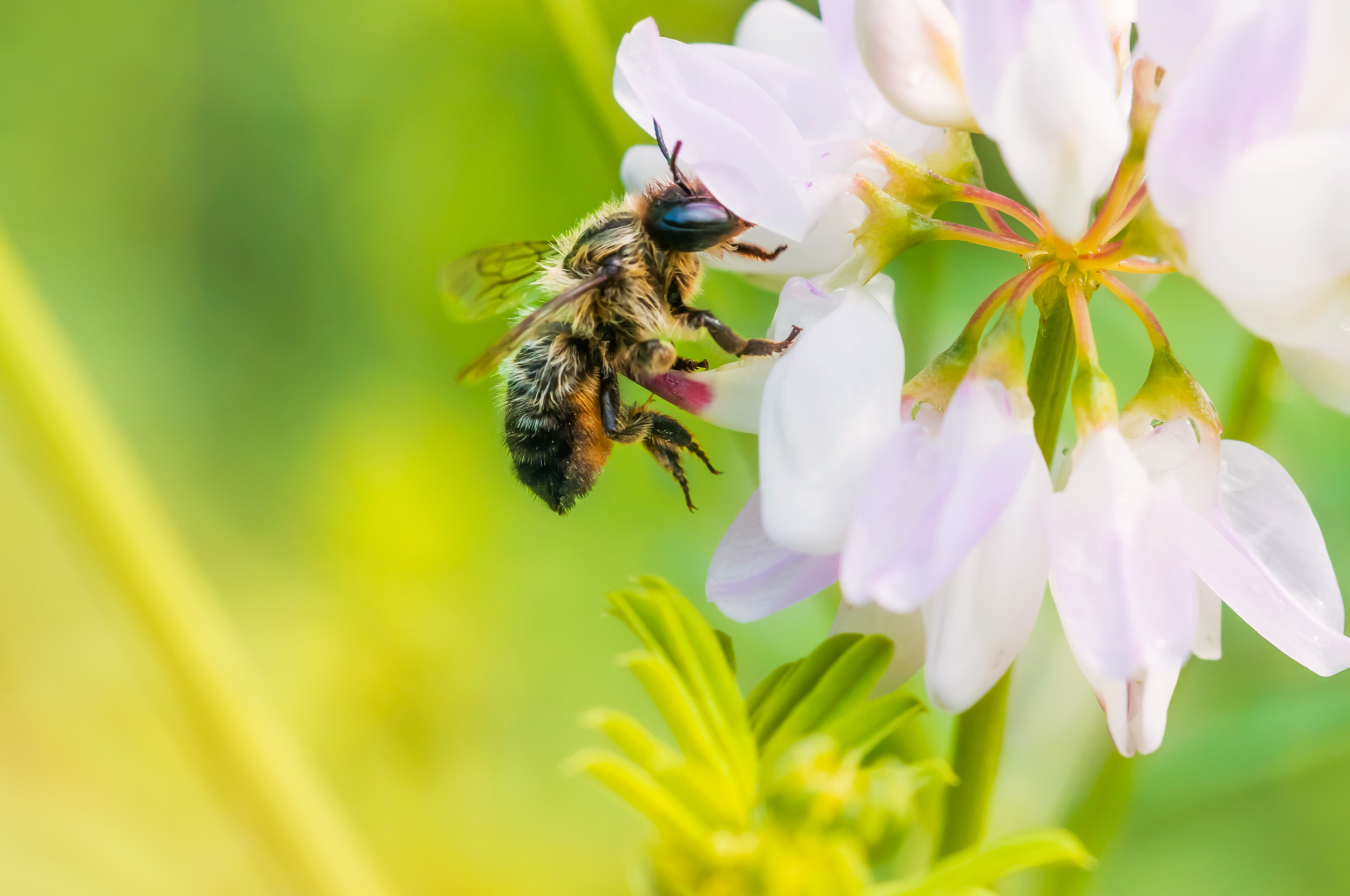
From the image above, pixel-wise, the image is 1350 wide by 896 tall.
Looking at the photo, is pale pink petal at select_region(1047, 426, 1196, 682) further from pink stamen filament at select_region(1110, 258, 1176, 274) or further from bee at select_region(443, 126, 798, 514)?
bee at select_region(443, 126, 798, 514)

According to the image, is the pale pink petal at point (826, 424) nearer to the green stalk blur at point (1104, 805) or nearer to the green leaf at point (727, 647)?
the green leaf at point (727, 647)

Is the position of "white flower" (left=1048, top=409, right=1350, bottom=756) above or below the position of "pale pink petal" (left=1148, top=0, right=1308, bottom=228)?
below

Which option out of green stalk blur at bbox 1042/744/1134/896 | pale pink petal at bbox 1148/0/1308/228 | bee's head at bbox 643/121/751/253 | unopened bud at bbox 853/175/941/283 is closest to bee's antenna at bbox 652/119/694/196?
bee's head at bbox 643/121/751/253

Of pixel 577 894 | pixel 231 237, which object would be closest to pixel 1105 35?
pixel 577 894

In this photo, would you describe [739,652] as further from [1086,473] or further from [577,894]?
[1086,473]

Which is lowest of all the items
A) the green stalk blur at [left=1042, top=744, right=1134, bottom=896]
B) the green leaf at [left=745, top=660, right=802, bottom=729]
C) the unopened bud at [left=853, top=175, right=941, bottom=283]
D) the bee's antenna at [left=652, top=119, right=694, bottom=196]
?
the green stalk blur at [left=1042, top=744, right=1134, bottom=896]

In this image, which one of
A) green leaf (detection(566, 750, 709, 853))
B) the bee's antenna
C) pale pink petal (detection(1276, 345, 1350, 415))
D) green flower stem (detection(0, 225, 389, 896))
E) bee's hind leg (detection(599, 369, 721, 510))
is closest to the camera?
green leaf (detection(566, 750, 709, 853))

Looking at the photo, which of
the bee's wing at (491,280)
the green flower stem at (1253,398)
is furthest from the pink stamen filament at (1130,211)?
the bee's wing at (491,280)
